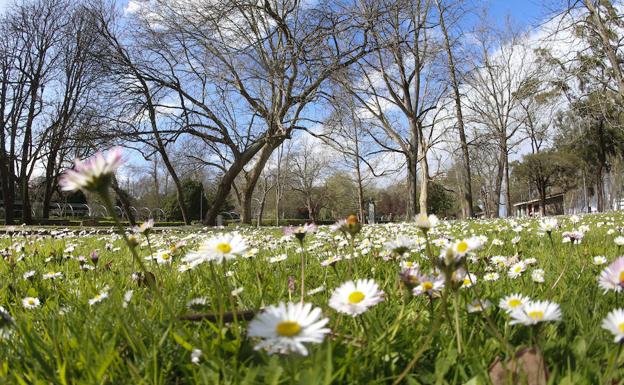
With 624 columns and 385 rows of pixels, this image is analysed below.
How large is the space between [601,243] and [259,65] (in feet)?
31.5

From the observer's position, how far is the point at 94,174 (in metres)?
0.87

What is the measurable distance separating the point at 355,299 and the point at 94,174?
0.62 m

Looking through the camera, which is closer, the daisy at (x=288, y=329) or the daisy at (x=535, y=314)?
the daisy at (x=288, y=329)

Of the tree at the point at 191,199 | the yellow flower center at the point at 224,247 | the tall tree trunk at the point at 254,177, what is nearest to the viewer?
the yellow flower center at the point at 224,247

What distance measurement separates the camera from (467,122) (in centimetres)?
1880

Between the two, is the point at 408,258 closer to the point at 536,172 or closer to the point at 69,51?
the point at 69,51

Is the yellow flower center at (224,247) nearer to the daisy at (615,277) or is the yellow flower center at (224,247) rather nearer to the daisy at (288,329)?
the daisy at (288,329)

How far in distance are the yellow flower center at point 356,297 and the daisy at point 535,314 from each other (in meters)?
0.32

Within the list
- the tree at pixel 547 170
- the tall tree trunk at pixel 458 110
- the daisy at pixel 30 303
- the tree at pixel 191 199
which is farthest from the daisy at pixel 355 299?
the tree at pixel 191 199

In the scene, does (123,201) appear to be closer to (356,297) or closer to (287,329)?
(356,297)

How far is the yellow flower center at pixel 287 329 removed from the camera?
77 cm

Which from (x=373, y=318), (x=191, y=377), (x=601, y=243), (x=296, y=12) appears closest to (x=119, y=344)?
(x=191, y=377)

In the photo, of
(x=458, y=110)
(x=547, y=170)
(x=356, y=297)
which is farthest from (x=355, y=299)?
(x=547, y=170)

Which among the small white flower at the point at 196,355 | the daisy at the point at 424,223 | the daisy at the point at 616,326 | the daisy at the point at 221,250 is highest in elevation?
the daisy at the point at 424,223
